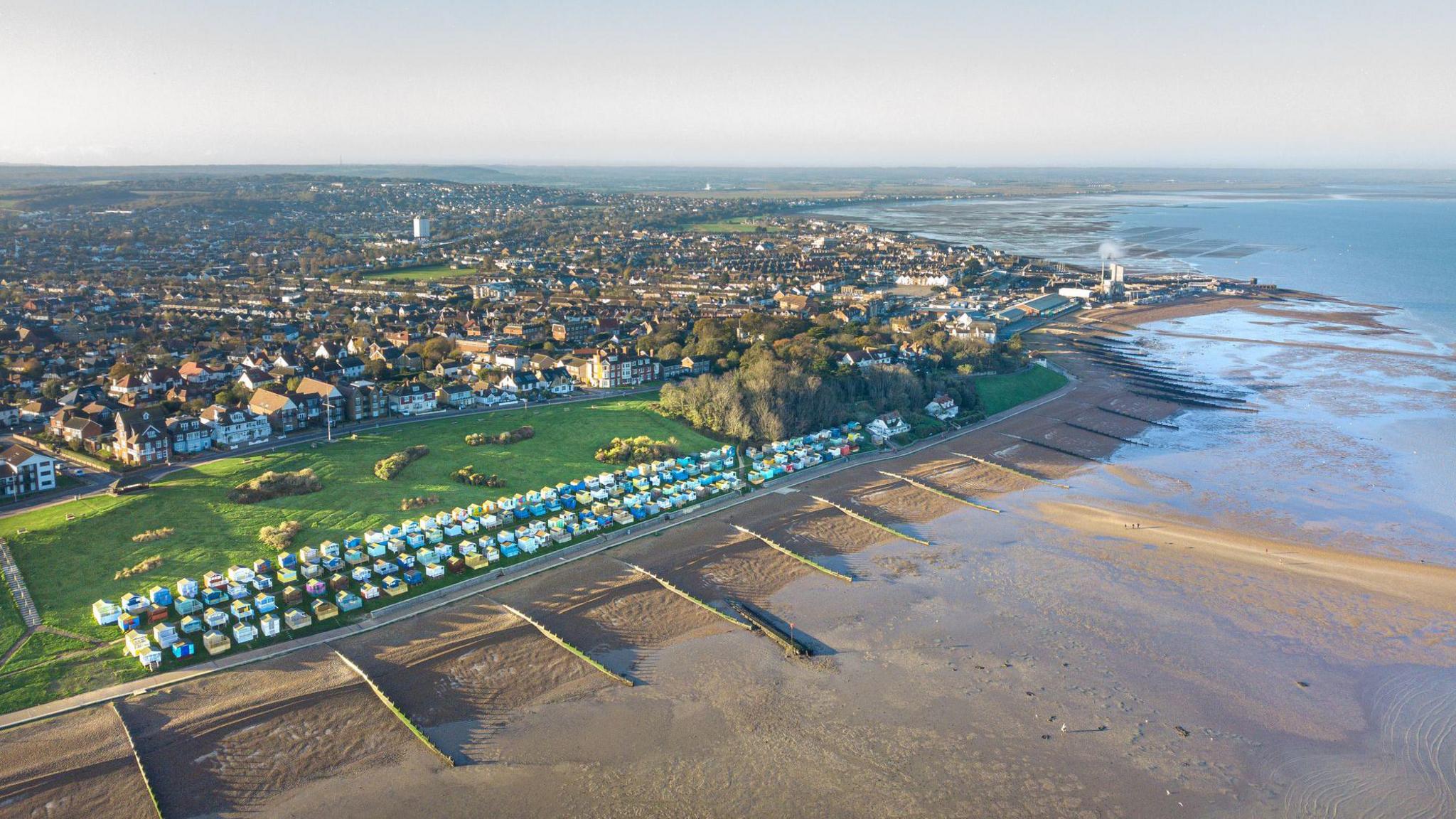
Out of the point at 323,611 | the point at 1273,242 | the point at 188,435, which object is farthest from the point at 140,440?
the point at 1273,242

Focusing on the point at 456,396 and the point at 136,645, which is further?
the point at 456,396

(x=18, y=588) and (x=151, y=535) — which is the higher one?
(x=151, y=535)

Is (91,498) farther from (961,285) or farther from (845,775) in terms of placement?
(961,285)

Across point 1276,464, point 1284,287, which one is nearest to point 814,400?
point 1276,464

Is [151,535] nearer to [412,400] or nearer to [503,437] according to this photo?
[503,437]

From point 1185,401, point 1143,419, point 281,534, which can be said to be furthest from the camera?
point 1185,401

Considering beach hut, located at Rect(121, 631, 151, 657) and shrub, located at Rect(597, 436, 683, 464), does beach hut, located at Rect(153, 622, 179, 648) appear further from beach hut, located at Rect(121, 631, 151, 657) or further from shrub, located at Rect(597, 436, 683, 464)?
shrub, located at Rect(597, 436, 683, 464)
